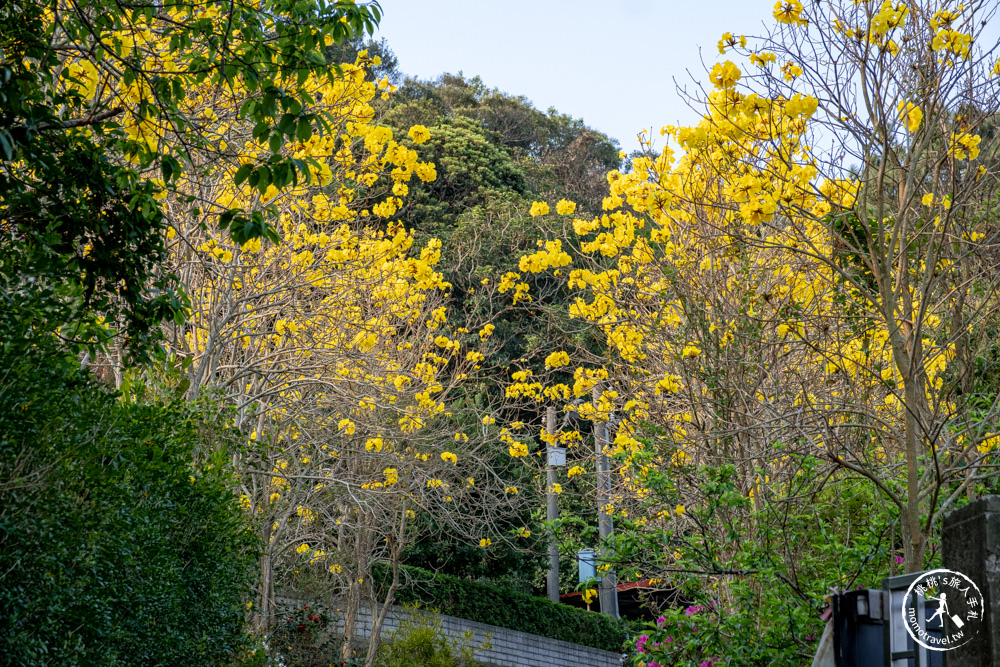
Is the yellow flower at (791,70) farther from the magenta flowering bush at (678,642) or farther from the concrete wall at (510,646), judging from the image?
the concrete wall at (510,646)

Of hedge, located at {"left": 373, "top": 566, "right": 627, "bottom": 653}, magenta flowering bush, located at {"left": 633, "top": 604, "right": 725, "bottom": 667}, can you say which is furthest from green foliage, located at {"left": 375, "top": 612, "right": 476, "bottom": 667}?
magenta flowering bush, located at {"left": 633, "top": 604, "right": 725, "bottom": 667}

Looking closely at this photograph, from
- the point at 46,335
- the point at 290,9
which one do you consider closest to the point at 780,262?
the point at 290,9

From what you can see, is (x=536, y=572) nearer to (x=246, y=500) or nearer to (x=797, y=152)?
(x=246, y=500)

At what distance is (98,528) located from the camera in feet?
12.1

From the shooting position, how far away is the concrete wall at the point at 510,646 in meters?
13.9

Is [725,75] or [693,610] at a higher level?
[725,75]

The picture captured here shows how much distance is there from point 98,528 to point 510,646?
13151 mm

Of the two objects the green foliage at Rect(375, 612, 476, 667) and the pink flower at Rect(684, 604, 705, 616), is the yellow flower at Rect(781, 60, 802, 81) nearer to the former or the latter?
the pink flower at Rect(684, 604, 705, 616)

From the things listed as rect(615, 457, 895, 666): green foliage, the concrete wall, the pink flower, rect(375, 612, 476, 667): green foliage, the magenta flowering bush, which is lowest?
the concrete wall

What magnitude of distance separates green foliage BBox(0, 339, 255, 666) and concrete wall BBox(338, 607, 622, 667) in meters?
8.56

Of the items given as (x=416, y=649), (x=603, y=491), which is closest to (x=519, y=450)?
(x=603, y=491)

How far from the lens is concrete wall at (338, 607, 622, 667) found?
13.9 meters

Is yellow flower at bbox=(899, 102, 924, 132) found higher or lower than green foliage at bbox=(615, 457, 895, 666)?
higher

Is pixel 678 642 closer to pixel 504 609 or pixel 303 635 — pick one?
pixel 303 635
